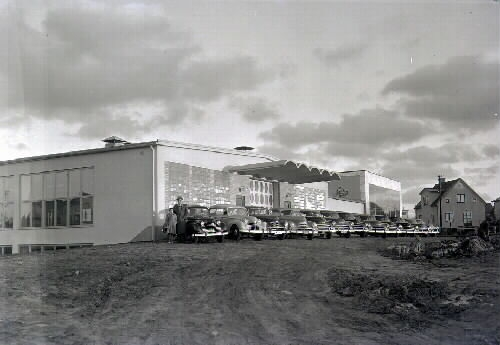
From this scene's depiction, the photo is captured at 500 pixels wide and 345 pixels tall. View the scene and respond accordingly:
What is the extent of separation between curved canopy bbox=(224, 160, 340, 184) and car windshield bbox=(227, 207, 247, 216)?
583 centimetres

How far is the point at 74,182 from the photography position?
2680cm

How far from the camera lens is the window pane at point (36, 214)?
91.8 feet

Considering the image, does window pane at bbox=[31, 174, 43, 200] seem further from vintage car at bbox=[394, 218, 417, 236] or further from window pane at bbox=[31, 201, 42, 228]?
vintage car at bbox=[394, 218, 417, 236]

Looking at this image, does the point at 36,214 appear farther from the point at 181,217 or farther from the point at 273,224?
the point at 273,224

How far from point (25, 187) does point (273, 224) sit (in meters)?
13.2

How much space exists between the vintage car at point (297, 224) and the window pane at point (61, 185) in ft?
33.4

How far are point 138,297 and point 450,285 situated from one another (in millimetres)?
6265

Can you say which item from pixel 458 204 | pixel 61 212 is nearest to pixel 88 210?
pixel 61 212

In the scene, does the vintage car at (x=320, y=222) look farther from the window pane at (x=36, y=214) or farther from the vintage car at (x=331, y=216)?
the window pane at (x=36, y=214)

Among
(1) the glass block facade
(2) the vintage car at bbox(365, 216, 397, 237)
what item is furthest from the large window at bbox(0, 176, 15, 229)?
(2) the vintage car at bbox(365, 216, 397, 237)

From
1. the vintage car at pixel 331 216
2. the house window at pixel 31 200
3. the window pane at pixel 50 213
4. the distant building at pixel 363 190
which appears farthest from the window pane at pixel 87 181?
the distant building at pixel 363 190

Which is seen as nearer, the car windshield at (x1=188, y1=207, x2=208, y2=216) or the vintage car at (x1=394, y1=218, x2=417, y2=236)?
the car windshield at (x1=188, y1=207, x2=208, y2=216)

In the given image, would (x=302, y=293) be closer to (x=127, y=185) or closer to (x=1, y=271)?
(x=1, y=271)

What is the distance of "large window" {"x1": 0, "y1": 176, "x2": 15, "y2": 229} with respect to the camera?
93.6ft
